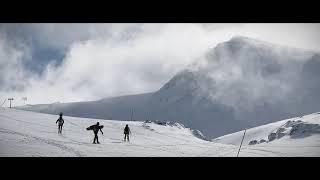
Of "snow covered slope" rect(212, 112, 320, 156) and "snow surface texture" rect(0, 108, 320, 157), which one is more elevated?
"snow surface texture" rect(0, 108, 320, 157)

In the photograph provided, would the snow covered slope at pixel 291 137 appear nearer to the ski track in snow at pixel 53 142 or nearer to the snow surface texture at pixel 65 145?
the snow surface texture at pixel 65 145

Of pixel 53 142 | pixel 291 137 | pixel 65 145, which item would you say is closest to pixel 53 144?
pixel 65 145

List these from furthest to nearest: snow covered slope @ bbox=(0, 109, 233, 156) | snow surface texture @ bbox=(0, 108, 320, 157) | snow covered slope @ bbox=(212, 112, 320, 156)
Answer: snow covered slope @ bbox=(212, 112, 320, 156), snow surface texture @ bbox=(0, 108, 320, 157), snow covered slope @ bbox=(0, 109, 233, 156)

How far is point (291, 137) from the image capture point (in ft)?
180

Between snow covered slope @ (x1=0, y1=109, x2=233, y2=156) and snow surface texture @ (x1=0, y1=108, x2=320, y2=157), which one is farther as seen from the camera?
snow surface texture @ (x1=0, y1=108, x2=320, y2=157)

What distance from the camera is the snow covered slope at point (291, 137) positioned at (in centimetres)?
2968

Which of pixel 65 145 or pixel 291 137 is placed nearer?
pixel 65 145

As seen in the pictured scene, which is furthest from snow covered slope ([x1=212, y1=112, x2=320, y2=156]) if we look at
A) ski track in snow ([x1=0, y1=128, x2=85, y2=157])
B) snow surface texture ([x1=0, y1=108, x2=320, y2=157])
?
ski track in snow ([x1=0, y1=128, x2=85, y2=157])

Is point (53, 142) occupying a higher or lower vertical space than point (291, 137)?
higher

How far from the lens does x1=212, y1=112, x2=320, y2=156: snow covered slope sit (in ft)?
97.4

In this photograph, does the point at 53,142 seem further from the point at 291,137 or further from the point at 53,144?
the point at 291,137

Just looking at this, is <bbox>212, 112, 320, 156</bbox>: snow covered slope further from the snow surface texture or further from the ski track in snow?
the ski track in snow
